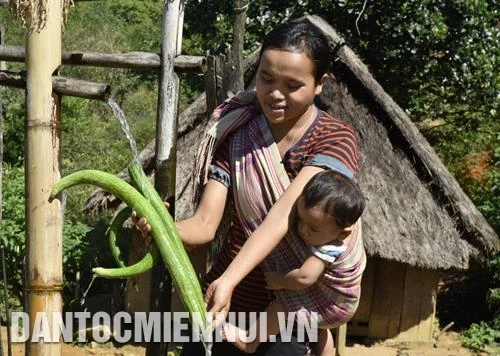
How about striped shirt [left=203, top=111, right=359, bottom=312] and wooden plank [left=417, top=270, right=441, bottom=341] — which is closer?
striped shirt [left=203, top=111, right=359, bottom=312]

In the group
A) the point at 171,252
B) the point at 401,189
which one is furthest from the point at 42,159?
the point at 401,189

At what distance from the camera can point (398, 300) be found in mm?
7492

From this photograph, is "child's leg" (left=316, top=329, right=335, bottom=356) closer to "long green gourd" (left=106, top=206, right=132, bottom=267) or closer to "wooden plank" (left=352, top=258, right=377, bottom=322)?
"long green gourd" (left=106, top=206, right=132, bottom=267)

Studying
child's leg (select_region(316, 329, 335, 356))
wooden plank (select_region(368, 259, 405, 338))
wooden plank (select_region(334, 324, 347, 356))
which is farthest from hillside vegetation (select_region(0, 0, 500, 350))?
child's leg (select_region(316, 329, 335, 356))

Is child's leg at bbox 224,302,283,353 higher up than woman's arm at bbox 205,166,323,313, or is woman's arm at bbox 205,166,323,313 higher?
woman's arm at bbox 205,166,323,313

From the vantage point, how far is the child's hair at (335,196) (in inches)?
84.7

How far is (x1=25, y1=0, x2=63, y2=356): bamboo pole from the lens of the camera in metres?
2.31

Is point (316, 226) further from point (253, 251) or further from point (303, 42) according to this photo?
point (303, 42)

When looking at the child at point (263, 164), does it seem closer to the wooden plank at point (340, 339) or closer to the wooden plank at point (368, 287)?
the wooden plank at point (340, 339)

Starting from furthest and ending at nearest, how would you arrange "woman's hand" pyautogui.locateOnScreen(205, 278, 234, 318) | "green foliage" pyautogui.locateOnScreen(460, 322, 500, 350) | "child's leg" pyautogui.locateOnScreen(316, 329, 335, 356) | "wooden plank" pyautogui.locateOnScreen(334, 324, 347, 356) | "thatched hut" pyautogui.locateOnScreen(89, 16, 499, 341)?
"green foliage" pyautogui.locateOnScreen(460, 322, 500, 350) → "wooden plank" pyautogui.locateOnScreen(334, 324, 347, 356) → "thatched hut" pyautogui.locateOnScreen(89, 16, 499, 341) → "child's leg" pyautogui.locateOnScreen(316, 329, 335, 356) → "woman's hand" pyautogui.locateOnScreen(205, 278, 234, 318)

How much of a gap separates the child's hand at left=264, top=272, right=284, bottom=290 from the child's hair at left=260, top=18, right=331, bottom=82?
534mm

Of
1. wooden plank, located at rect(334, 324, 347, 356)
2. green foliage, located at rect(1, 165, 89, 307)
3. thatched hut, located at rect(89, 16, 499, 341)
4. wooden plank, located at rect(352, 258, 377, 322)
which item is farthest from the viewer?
wooden plank, located at rect(352, 258, 377, 322)

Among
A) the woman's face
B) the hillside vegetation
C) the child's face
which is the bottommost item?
the child's face

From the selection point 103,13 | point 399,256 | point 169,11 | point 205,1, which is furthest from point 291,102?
point 103,13
